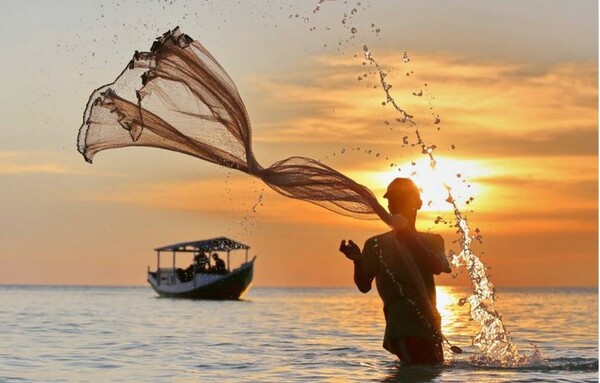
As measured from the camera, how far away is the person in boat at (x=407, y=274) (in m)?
10.5

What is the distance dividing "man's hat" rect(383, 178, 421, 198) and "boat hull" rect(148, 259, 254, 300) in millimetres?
51448

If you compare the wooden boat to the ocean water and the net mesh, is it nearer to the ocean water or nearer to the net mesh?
the ocean water

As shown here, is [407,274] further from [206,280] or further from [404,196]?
[206,280]

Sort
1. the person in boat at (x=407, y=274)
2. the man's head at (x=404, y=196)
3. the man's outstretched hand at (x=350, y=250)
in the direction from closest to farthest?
the man's outstretched hand at (x=350, y=250)
the person in boat at (x=407, y=274)
the man's head at (x=404, y=196)

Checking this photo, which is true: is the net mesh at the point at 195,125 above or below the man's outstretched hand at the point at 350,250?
above

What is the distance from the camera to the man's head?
1061cm

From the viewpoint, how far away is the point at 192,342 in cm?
2098

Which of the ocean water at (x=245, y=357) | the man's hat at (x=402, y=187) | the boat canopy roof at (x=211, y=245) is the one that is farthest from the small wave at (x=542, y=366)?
the boat canopy roof at (x=211, y=245)

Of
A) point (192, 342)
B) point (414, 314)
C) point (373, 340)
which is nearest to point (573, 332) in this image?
point (373, 340)

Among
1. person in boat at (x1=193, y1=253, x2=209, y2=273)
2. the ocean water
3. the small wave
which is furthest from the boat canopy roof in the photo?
the small wave

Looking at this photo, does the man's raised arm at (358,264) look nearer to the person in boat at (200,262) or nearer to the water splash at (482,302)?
the water splash at (482,302)

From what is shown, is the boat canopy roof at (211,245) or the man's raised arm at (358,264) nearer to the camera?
the man's raised arm at (358,264)

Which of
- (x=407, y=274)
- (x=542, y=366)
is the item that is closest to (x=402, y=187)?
(x=407, y=274)

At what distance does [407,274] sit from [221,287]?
→ 5275 centimetres
